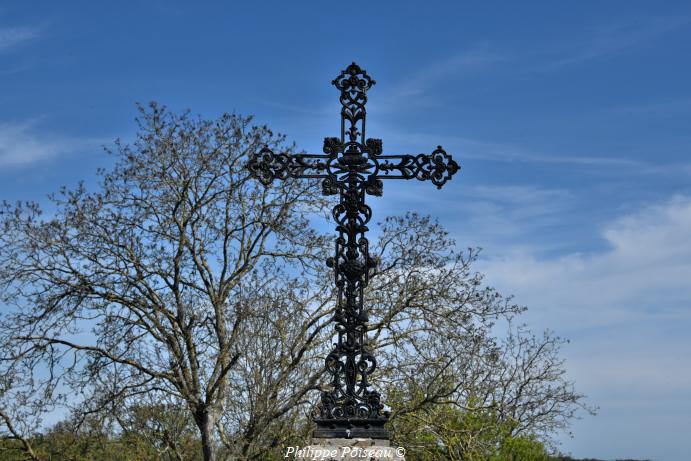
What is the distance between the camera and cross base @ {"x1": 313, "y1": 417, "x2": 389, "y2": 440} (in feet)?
22.3

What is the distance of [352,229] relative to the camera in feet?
25.0

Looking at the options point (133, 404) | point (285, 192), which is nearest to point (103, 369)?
point (133, 404)

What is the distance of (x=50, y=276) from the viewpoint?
A: 53.1ft

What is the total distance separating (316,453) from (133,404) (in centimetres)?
1090

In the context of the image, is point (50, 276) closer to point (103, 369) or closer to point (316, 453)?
point (103, 369)

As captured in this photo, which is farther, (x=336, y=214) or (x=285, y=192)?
(x=285, y=192)

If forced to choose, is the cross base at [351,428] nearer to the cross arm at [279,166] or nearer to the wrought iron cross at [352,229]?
the wrought iron cross at [352,229]

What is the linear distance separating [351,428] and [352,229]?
6.00 feet

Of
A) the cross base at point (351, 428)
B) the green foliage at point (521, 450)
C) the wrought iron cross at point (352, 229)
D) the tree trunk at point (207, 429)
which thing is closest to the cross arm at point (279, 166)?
the wrought iron cross at point (352, 229)

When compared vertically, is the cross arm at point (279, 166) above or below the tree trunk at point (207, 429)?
above

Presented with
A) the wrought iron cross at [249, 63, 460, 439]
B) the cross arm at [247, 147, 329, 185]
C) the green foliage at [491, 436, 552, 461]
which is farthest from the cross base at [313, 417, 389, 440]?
the green foliage at [491, 436, 552, 461]

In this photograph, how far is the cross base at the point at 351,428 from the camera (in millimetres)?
6793

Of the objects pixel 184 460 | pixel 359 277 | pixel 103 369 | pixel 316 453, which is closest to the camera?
pixel 316 453

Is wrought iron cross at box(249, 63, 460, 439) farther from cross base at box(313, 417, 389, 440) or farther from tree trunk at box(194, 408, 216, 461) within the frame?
tree trunk at box(194, 408, 216, 461)
